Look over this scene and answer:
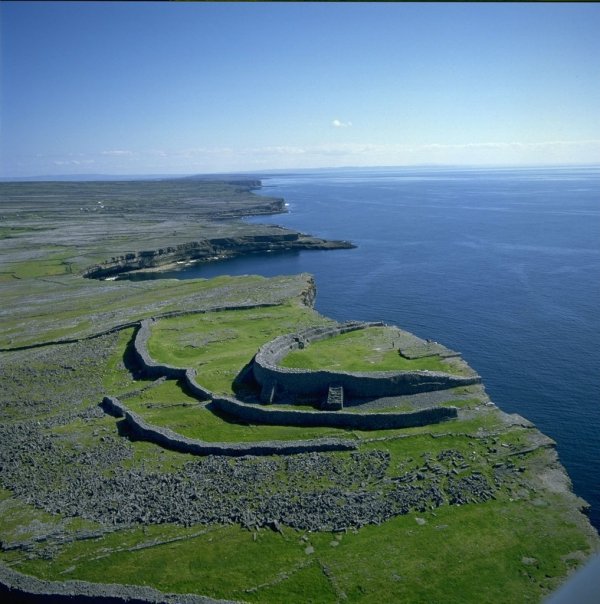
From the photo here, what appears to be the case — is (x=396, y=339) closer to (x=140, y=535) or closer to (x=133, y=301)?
(x=140, y=535)

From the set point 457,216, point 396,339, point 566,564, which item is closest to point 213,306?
point 396,339

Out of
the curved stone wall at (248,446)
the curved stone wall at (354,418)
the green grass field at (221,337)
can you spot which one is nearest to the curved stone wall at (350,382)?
the curved stone wall at (354,418)

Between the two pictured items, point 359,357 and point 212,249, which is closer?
point 359,357

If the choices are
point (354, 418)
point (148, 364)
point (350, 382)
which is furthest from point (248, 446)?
point (148, 364)

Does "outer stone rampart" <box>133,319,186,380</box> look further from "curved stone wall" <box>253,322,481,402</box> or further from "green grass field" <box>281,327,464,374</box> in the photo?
"green grass field" <box>281,327,464,374</box>

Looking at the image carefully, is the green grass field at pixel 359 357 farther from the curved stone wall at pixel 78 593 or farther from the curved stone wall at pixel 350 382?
the curved stone wall at pixel 78 593

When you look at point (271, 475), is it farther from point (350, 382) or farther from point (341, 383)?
point (350, 382)
